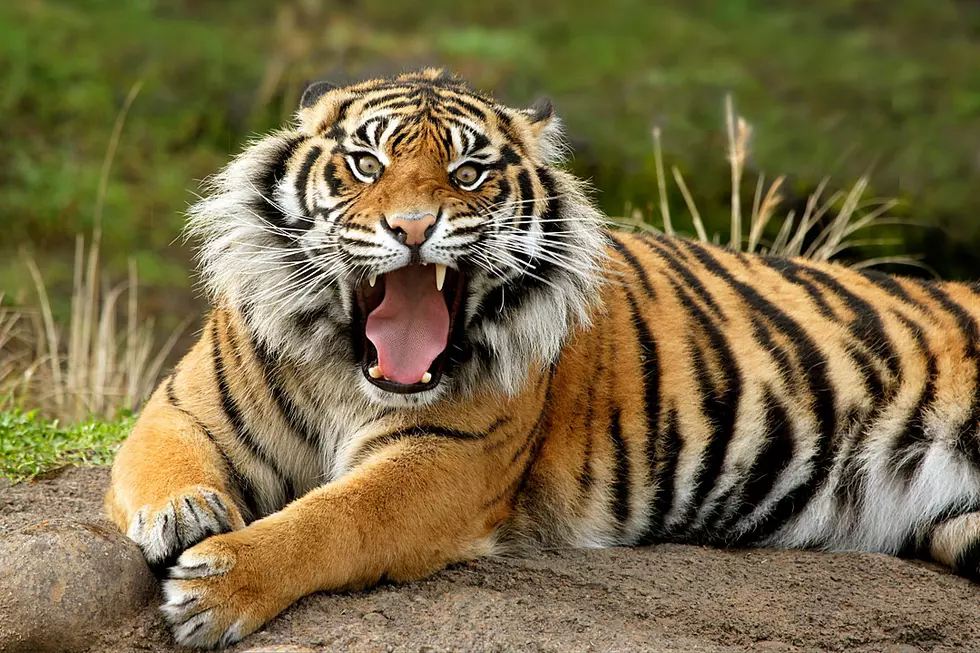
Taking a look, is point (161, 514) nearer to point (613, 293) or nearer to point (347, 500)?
point (347, 500)

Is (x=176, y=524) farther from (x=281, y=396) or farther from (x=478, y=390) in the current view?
(x=478, y=390)

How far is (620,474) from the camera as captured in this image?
3748mm

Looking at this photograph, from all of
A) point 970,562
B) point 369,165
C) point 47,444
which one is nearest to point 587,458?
point 369,165

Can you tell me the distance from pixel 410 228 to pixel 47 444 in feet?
6.29

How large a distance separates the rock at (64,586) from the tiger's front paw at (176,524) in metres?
0.05

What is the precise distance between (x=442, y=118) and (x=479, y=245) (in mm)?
437

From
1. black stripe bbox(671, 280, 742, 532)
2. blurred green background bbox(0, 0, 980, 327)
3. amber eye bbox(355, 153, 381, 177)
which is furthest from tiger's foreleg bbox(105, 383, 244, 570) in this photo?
blurred green background bbox(0, 0, 980, 327)

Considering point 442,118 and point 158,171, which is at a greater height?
point 442,118

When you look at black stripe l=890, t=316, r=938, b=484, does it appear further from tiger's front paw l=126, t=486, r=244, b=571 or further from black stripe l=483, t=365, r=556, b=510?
tiger's front paw l=126, t=486, r=244, b=571

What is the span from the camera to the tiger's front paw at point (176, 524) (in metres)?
2.99

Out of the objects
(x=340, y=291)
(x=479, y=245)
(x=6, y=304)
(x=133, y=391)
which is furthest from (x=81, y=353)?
(x=479, y=245)

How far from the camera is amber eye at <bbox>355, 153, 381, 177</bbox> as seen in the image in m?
3.28

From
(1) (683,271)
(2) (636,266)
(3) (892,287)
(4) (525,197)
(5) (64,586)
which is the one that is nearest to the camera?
(5) (64,586)

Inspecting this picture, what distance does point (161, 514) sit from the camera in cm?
302
